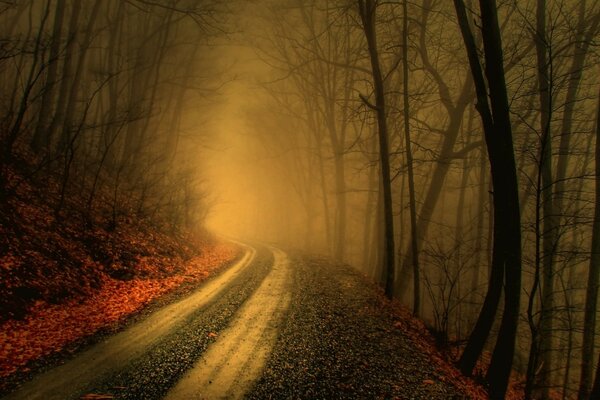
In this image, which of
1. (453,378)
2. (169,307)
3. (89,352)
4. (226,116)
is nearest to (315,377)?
(453,378)

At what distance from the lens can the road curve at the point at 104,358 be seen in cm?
443

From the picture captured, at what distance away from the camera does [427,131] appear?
19797 millimetres

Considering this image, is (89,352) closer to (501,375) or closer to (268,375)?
(268,375)

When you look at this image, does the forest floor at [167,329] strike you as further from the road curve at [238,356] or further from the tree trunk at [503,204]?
the tree trunk at [503,204]

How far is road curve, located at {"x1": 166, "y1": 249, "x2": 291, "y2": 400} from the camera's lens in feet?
15.6

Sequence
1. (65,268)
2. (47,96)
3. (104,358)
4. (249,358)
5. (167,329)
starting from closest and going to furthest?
(104,358), (249,358), (167,329), (65,268), (47,96)

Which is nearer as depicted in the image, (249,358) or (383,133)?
(249,358)

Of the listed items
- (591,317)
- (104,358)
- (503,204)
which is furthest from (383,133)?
(104,358)

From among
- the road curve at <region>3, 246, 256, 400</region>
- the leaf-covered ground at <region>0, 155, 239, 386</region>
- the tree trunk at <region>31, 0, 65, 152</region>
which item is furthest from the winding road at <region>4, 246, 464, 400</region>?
the tree trunk at <region>31, 0, 65, 152</region>

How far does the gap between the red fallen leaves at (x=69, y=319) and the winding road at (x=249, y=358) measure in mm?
584

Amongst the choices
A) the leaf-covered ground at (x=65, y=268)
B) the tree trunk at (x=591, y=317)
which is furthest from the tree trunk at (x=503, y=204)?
the leaf-covered ground at (x=65, y=268)

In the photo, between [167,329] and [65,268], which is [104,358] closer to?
[167,329]

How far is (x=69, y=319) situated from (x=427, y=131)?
18358mm

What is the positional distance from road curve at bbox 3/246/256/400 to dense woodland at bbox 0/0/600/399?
4.92 m
